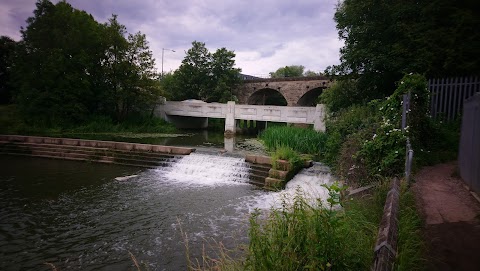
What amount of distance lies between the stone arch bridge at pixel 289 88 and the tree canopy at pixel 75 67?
1329cm

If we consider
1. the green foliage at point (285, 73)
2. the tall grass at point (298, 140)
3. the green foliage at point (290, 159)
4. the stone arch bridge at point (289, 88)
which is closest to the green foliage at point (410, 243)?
the green foliage at point (290, 159)

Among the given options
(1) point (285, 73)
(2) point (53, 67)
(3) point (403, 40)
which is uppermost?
(1) point (285, 73)

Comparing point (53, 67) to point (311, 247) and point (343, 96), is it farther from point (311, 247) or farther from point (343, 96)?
point (311, 247)

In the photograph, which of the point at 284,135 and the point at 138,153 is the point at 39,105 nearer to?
the point at 138,153

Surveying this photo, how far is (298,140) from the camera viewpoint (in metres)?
12.6

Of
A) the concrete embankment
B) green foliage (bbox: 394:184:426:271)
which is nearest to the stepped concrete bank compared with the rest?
the concrete embankment

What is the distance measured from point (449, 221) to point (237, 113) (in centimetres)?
1911

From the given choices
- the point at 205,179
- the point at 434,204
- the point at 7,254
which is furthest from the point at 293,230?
the point at 205,179

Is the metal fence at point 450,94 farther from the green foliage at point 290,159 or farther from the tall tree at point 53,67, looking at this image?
the tall tree at point 53,67

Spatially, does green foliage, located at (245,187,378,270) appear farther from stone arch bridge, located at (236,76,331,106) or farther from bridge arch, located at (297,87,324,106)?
bridge arch, located at (297,87,324,106)

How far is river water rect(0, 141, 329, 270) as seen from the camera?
4.83m

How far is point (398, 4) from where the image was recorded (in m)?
11.0

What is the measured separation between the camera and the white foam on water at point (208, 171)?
9.79 m

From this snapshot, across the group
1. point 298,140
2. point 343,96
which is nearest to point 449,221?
point 298,140
